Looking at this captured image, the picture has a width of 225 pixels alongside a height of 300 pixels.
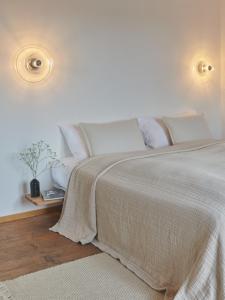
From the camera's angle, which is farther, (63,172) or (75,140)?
(75,140)

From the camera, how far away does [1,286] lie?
85.2 inches

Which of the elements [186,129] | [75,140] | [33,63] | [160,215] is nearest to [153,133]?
[186,129]

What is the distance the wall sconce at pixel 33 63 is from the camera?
3248mm

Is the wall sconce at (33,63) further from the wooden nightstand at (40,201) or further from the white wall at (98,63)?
the wooden nightstand at (40,201)

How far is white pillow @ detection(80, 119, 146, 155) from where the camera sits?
10.9 feet

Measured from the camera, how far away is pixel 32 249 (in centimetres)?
272

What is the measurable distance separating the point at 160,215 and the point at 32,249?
3.68ft

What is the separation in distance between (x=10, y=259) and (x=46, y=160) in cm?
113

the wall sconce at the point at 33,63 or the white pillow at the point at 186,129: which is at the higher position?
the wall sconce at the point at 33,63

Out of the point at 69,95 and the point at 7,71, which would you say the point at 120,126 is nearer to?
the point at 69,95

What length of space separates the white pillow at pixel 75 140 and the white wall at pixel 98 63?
3.5 inches

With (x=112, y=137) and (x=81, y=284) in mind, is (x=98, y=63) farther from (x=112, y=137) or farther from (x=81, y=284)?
(x=81, y=284)

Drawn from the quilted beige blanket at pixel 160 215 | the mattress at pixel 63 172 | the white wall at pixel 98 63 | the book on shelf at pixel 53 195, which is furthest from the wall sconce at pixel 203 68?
the book on shelf at pixel 53 195

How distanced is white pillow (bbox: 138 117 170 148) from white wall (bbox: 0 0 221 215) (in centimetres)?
17
